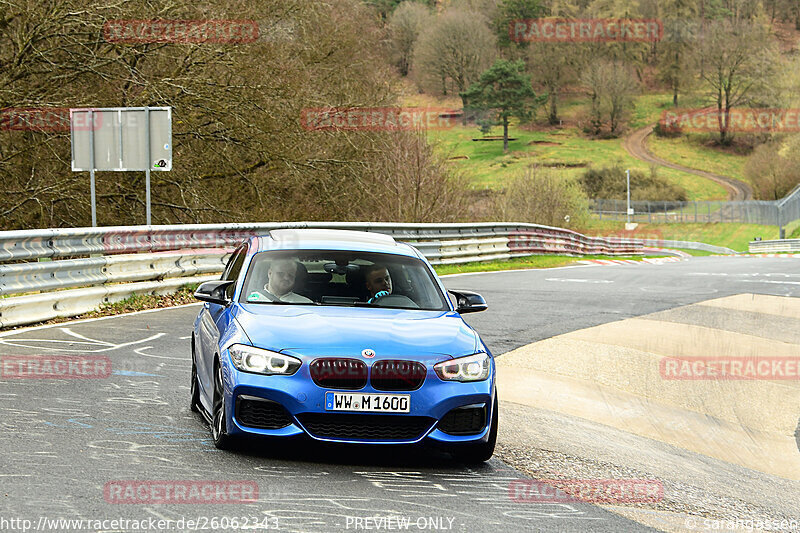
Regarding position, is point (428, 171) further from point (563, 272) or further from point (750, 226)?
point (750, 226)

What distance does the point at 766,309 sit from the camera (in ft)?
55.4

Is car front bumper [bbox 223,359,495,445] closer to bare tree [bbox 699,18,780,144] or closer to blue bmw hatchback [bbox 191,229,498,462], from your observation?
blue bmw hatchback [bbox 191,229,498,462]

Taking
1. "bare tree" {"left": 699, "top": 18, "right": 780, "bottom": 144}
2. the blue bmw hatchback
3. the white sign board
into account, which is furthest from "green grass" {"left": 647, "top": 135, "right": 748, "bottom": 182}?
the blue bmw hatchback

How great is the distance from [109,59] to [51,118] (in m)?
1.59

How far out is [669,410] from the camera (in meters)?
10.0

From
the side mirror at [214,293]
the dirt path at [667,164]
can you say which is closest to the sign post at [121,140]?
the side mirror at [214,293]

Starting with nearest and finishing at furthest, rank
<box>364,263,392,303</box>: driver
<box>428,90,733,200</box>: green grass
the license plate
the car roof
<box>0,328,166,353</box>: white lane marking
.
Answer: the license plate, <box>364,263,392,303</box>: driver, the car roof, <box>0,328,166,353</box>: white lane marking, <box>428,90,733,200</box>: green grass

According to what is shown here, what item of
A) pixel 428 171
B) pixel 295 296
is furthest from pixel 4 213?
pixel 428 171

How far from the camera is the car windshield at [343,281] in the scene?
7.18 meters

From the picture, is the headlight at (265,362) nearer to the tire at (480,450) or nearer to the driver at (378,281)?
the tire at (480,450)

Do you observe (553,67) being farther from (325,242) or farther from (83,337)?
(325,242)

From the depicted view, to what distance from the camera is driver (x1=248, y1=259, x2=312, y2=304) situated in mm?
7113

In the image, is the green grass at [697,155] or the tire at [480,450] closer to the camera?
the tire at [480,450]

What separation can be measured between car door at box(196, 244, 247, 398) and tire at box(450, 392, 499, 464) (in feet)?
5.36
